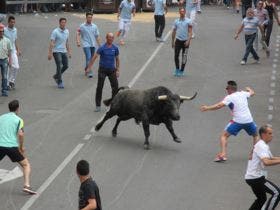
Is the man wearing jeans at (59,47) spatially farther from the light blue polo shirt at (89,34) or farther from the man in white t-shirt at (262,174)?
the man in white t-shirt at (262,174)

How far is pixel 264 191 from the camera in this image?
11500 millimetres

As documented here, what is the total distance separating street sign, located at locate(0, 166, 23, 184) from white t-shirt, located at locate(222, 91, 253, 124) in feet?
13.8

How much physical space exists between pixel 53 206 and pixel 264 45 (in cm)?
1584

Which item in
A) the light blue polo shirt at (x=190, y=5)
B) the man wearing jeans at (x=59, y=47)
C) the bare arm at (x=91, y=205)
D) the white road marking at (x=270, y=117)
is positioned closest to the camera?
the bare arm at (x=91, y=205)

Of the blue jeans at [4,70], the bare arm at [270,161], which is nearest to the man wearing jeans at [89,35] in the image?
the blue jeans at [4,70]

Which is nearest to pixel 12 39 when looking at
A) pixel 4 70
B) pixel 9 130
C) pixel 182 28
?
pixel 4 70

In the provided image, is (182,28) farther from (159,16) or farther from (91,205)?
(91,205)

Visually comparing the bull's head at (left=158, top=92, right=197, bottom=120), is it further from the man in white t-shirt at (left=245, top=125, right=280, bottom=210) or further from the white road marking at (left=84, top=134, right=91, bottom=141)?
the man in white t-shirt at (left=245, top=125, right=280, bottom=210)

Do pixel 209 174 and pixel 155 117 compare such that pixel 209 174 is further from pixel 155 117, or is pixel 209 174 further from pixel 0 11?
pixel 0 11

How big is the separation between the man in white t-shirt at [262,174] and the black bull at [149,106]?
4.12 m

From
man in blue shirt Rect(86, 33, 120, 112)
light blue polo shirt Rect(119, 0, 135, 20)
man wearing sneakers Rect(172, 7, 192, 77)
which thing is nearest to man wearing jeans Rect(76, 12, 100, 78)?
man wearing sneakers Rect(172, 7, 192, 77)

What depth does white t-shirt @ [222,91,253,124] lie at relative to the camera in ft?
48.9

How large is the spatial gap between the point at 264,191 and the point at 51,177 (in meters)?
4.34

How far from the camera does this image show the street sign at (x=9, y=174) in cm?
1396
